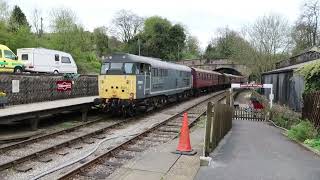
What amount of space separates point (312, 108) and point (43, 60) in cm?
2061

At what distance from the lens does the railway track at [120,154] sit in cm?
827

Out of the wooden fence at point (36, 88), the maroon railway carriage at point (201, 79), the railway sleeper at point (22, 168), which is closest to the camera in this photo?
the railway sleeper at point (22, 168)

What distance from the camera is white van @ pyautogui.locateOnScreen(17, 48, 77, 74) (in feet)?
91.1

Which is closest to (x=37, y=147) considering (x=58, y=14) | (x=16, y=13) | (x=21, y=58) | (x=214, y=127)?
(x=214, y=127)

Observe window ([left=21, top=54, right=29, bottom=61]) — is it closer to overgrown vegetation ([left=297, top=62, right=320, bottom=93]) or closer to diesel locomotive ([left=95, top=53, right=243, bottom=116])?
diesel locomotive ([left=95, top=53, right=243, bottom=116])

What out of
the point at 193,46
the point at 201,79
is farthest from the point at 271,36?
the point at 193,46

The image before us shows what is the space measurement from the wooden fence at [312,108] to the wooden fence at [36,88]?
1228 cm

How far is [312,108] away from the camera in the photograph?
13.5 meters

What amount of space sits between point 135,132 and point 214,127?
5307 mm

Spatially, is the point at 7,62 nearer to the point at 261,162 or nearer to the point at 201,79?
the point at 201,79

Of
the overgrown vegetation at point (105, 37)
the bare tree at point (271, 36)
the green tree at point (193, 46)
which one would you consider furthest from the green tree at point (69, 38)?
the green tree at point (193, 46)

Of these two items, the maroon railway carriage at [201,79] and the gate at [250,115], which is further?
the maroon railway carriage at [201,79]

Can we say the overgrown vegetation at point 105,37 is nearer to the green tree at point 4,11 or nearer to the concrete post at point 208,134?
the green tree at point 4,11

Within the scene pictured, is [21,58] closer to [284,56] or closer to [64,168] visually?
[64,168]
